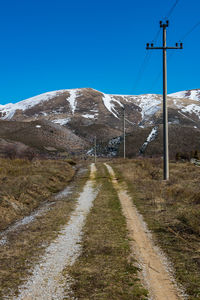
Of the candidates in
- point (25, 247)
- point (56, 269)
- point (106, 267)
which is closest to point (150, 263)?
point (106, 267)

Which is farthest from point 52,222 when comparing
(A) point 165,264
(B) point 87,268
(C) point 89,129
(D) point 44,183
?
(C) point 89,129

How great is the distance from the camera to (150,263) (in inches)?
244

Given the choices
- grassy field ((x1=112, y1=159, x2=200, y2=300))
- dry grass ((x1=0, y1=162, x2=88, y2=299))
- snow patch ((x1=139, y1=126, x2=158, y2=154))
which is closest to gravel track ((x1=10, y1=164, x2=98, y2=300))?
dry grass ((x1=0, y1=162, x2=88, y2=299))

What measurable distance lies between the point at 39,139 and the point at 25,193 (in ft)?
355

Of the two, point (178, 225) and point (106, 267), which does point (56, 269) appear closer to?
point (106, 267)

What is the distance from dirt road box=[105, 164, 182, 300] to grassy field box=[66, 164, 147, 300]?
201 mm

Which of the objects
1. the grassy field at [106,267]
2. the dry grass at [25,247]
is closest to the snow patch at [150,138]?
the dry grass at [25,247]

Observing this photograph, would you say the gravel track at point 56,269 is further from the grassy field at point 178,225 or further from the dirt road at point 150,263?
the grassy field at point 178,225

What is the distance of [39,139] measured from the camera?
120m

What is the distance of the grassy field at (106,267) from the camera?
482cm

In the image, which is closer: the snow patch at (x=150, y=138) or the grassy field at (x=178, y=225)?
the grassy field at (x=178, y=225)

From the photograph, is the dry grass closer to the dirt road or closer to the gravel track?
the gravel track

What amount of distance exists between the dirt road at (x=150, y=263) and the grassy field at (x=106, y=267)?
0.66ft

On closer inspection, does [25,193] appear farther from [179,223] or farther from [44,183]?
[179,223]
